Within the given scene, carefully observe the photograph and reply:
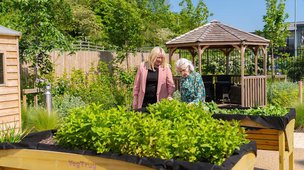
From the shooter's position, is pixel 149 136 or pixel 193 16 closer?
pixel 149 136

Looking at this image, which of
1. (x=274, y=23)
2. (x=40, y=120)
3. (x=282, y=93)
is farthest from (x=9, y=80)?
(x=274, y=23)

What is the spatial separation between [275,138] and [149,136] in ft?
9.44

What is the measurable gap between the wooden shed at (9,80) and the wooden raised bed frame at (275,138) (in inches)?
180

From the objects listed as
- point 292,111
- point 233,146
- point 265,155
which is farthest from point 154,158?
point 265,155

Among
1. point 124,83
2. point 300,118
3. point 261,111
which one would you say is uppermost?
point 124,83

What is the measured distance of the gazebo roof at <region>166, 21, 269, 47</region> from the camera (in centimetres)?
1195

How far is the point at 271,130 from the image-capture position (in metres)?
5.26

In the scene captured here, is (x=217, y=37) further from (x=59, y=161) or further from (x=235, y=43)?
(x=59, y=161)

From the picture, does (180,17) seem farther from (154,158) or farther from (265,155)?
(154,158)

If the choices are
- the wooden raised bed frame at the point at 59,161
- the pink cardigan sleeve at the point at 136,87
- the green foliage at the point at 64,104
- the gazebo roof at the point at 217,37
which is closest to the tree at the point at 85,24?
the gazebo roof at the point at 217,37

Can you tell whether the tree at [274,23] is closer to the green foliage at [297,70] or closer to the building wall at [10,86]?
the green foliage at [297,70]

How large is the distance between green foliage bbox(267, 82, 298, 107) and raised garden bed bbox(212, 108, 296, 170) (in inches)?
233

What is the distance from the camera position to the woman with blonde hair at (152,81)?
5938mm

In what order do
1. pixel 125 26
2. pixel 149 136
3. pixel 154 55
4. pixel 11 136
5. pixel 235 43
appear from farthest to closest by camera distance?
1. pixel 125 26
2. pixel 235 43
3. pixel 154 55
4. pixel 11 136
5. pixel 149 136
